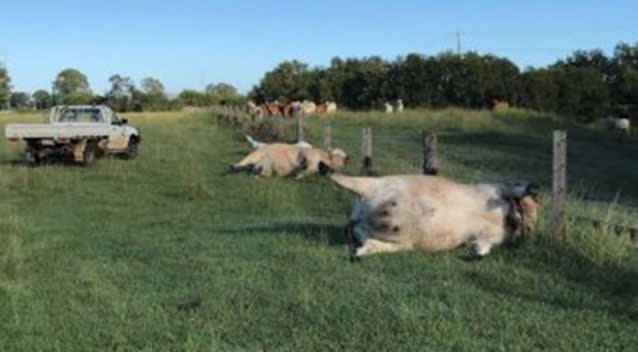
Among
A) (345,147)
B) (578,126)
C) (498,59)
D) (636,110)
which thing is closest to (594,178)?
(345,147)

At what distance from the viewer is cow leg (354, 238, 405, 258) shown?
10078 mm

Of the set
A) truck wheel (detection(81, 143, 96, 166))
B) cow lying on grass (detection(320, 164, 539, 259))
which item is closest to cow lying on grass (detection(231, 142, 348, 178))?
truck wheel (detection(81, 143, 96, 166))

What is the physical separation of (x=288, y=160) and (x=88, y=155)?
7052mm

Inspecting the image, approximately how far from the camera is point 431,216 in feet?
33.3

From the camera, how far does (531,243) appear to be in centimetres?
1045

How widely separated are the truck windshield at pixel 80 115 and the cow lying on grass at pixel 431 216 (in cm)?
2116

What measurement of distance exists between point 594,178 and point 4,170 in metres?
14.2

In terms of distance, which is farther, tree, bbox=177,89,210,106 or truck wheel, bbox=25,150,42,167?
tree, bbox=177,89,210,106

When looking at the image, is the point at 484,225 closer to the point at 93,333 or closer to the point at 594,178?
the point at 93,333

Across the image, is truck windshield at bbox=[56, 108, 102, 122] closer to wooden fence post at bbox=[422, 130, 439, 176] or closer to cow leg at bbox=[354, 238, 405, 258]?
wooden fence post at bbox=[422, 130, 439, 176]

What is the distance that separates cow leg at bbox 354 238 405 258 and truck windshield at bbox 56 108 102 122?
21491 mm

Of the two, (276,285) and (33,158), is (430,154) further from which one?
(33,158)

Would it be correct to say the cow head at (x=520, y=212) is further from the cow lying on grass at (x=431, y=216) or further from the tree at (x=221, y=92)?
the tree at (x=221, y=92)

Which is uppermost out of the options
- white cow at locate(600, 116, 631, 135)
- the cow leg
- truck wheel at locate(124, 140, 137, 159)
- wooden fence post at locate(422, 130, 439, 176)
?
wooden fence post at locate(422, 130, 439, 176)
